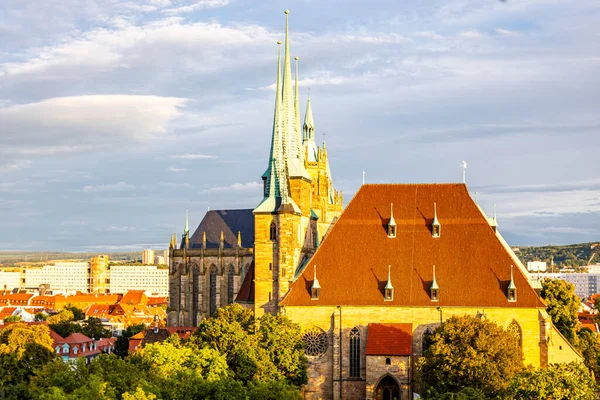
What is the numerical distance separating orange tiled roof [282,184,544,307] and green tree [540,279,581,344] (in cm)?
1713

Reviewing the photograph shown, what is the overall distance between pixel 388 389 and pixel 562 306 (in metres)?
24.0

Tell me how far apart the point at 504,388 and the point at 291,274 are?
72.4 ft

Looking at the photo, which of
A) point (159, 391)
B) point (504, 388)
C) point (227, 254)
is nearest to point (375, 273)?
point (504, 388)

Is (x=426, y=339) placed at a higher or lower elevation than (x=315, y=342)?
higher

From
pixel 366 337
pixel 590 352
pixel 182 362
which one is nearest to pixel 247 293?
pixel 366 337

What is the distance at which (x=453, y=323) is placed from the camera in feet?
187

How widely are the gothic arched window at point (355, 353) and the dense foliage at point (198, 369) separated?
3.93 meters

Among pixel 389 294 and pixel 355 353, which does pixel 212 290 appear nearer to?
pixel 355 353

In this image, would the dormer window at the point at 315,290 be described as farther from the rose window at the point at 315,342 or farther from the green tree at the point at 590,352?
the green tree at the point at 590,352

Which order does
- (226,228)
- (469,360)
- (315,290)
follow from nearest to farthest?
(469,360) < (315,290) < (226,228)

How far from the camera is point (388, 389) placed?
2478 inches

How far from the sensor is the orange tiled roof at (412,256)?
63.7 m

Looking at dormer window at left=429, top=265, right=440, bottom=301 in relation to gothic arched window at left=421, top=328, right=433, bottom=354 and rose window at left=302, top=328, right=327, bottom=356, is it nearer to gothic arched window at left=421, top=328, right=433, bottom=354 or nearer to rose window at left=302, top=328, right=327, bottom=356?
gothic arched window at left=421, top=328, right=433, bottom=354

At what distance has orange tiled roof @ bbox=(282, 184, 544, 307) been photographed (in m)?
63.7
